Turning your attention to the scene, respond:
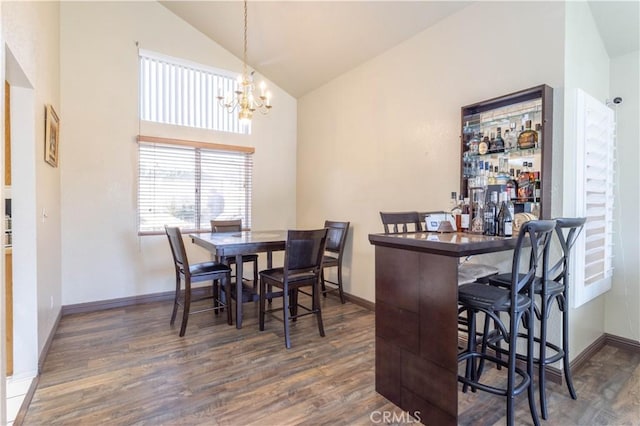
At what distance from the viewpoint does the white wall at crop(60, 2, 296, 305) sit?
3516 mm

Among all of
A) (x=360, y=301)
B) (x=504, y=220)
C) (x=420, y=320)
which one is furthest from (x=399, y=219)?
(x=360, y=301)

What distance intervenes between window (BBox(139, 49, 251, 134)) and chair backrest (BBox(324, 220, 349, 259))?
1.94m

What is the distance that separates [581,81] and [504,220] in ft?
4.19

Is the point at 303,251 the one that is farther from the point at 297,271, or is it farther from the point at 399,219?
the point at 399,219

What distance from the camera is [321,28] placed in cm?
344

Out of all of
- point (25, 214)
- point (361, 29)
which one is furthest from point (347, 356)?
point (361, 29)

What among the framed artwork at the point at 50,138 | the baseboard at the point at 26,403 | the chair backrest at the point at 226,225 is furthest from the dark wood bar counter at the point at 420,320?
the framed artwork at the point at 50,138

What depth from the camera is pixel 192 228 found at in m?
4.26

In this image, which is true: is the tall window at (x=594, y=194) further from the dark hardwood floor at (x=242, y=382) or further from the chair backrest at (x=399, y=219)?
the chair backrest at (x=399, y=219)

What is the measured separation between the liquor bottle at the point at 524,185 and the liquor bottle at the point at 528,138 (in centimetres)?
12

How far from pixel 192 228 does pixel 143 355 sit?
1955 millimetres

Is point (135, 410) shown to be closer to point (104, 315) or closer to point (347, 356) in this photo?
point (347, 356)

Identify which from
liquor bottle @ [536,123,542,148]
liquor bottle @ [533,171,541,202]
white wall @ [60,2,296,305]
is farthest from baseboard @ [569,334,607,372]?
white wall @ [60,2,296,305]

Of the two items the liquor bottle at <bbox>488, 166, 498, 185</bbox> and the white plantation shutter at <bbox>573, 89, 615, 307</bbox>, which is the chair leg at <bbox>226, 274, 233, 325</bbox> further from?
the white plantation shutter at <bbox>573, 89, 615, 307</bbox>
